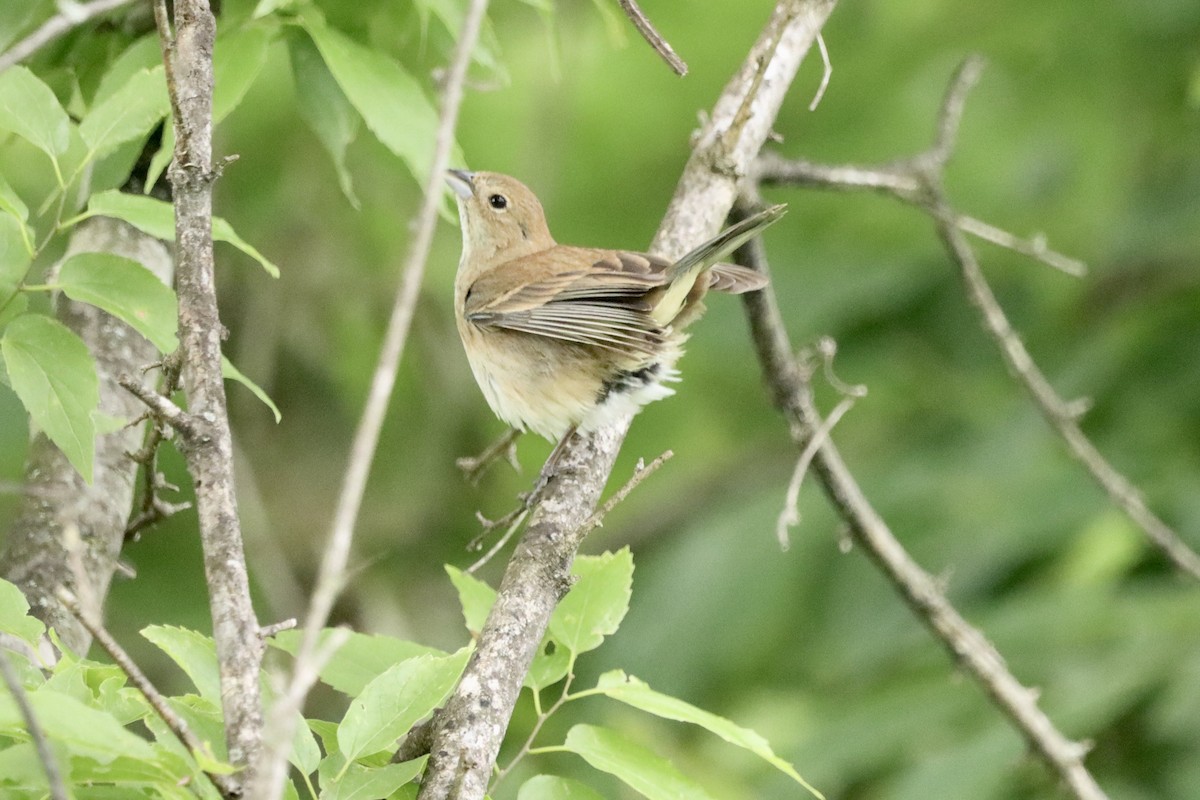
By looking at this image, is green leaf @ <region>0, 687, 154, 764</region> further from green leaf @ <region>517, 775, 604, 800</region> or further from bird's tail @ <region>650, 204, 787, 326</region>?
bird's tail @ <region>650, 204, 787, 326</region>

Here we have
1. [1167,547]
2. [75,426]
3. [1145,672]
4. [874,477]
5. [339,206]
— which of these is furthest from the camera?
[339,206]

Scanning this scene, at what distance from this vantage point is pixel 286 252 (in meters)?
6.68

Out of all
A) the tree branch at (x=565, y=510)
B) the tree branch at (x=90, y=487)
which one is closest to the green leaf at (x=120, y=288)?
the tree branch at (x=90, y=487)

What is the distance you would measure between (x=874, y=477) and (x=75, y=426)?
4.71m

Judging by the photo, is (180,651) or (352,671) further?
(352,671)

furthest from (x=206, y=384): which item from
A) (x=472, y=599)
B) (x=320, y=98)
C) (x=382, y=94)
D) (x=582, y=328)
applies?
(x=582, y=328)

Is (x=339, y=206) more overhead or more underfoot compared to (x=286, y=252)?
more overhead

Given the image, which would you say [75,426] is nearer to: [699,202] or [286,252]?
[699,202]

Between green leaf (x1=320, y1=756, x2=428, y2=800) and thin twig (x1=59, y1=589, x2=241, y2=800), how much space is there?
0.19 meters

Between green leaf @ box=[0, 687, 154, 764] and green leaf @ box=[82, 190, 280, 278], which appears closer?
green leaf @ box=[0, 687, 154, 764]

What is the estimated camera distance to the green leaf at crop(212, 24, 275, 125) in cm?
311

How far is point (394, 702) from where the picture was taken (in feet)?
7.48

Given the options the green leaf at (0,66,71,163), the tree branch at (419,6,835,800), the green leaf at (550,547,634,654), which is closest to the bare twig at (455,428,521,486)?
the tree branch at (419,6,835,800)

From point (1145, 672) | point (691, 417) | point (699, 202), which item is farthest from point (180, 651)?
point (691, 417)
